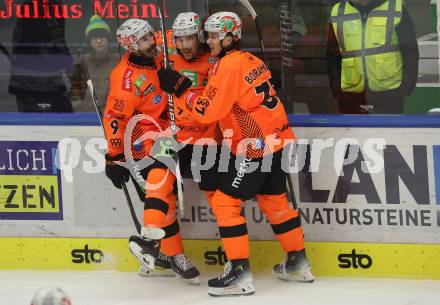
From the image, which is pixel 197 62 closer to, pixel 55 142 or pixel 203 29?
pixel 203 29

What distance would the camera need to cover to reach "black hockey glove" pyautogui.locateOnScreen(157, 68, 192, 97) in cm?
609

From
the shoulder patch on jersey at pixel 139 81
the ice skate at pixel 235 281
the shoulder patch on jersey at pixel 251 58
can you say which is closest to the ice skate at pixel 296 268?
the ice skate at pixel 235 281

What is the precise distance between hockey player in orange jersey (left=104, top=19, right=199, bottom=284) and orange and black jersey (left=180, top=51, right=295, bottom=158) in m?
0.24

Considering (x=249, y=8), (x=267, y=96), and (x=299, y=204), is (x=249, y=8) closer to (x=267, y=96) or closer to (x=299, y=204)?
(x=267, y=96)

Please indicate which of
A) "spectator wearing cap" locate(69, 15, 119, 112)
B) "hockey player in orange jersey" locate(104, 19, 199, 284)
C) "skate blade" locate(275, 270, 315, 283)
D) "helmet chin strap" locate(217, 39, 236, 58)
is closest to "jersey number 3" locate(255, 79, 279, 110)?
"helmet chin strap" locate(217, 39, 236, 58)

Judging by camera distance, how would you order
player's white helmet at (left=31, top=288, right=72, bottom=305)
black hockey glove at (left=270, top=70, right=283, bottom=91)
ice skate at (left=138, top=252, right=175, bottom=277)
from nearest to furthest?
player's white helmet at (left=31, top=288, right=72, bottom=305) → black hockey glove at (left=270, top=70, right=283, bottom=91) → ice skate at (left=138, top=252, right=175, bottom=277)

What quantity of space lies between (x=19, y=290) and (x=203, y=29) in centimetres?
177

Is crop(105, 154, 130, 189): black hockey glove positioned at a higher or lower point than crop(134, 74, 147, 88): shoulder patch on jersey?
lower

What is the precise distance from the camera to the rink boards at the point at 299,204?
633 cm

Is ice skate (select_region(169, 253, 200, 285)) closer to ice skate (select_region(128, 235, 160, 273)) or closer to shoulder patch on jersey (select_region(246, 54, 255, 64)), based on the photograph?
ice skate (select_region(128, 235, 160, 273))

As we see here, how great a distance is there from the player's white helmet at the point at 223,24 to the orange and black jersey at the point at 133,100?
0.46 m

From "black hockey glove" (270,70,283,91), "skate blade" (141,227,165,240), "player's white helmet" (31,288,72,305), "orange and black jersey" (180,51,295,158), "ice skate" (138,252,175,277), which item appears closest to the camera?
"player's white helmet" (31,288,72,305)

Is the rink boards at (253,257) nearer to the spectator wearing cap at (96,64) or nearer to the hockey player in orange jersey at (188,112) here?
the hockey player in orange jersey at (188,112)

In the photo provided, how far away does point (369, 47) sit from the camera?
6.42 m
